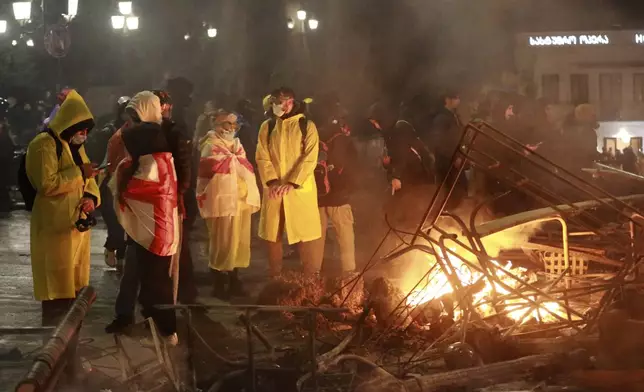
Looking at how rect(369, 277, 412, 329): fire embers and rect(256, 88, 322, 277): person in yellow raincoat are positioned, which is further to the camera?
rect(256, 88, 322, 277): person in yellow raincoat

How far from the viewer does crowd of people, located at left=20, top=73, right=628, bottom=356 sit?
555 cm

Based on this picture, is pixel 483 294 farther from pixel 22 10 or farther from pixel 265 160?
pixel 22 10

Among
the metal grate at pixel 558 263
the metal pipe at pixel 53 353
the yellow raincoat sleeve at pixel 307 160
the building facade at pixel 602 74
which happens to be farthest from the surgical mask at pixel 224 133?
the building facade at pixel 602 74

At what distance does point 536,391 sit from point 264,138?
150 inches

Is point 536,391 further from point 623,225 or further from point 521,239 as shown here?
point 521,239

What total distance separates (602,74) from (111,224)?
3649 centimetres

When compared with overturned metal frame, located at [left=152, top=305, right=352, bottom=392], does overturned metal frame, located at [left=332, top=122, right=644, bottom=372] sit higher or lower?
higher

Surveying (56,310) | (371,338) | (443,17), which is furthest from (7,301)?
(443,17)

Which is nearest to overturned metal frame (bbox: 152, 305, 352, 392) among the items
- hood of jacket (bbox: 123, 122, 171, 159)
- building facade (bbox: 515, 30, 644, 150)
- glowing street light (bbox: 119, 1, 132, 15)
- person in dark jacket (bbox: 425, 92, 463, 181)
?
hood of jacket (bbox: 123, 122, 171, 159)

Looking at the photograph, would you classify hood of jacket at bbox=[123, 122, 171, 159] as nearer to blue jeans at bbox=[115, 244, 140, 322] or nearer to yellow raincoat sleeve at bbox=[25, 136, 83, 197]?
yellow raincoat sleeve at bbox=[25, 136, 83, 197]

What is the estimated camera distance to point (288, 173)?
7438 mm

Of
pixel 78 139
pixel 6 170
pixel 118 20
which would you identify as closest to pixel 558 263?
pixel 78 139

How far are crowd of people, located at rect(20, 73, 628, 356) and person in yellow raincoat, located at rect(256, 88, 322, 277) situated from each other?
1 centimetres

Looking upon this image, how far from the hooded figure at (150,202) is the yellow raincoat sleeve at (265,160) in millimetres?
1785
